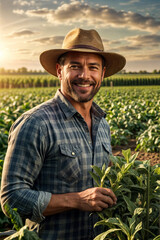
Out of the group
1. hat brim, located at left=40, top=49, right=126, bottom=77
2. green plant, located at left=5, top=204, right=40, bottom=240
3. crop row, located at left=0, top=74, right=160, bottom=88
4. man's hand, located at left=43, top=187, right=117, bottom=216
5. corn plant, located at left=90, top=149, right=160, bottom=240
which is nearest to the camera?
green plant, located at left=5, top=204, right=40, bottom=240

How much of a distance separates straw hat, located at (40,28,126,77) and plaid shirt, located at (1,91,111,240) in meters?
0.40

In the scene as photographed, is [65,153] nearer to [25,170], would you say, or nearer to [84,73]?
[25,170]

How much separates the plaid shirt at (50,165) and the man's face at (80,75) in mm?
108

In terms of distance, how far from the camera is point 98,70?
7.43 ft

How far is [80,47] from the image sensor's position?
2209 millimetres

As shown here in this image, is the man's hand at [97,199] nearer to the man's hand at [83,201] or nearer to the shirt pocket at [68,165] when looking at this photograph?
the man's hand at [83,201]

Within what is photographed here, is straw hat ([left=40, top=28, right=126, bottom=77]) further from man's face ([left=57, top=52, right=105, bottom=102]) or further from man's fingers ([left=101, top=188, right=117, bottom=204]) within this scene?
man's fingers ([left=101, top=188, right=117, bottom=204])

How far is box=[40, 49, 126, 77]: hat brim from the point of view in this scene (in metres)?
2.27

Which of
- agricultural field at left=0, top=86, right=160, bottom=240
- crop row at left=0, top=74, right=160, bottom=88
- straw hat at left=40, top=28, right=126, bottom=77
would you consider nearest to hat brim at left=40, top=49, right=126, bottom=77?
straw hat at left=40, top=28, right=126, bottom=77

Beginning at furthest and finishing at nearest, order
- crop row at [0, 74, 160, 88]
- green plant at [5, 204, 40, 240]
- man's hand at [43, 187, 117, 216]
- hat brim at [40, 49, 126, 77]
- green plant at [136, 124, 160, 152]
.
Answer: crop row at [0, 74, 160, 88]
green plant at [136, 124, 160, 152]
hat brim at [40, 49, 126, 77]
man's hand at [43, 187, 117, 216]
green plant at [5, 204, 40, 240]

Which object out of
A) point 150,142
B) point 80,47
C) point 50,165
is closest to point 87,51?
point 80,47

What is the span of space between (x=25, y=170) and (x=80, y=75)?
825mm

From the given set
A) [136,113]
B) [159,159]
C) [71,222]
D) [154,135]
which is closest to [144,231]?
[71,222]

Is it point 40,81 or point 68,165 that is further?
point 40,81
